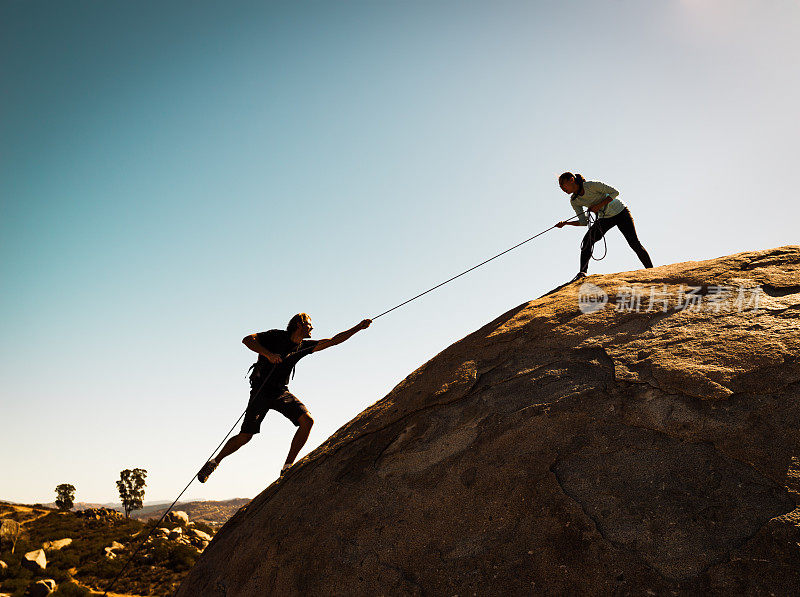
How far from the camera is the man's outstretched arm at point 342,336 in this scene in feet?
19.7

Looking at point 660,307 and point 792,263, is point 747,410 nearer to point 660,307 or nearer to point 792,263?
point 660,307

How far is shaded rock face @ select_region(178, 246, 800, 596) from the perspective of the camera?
2545 mm

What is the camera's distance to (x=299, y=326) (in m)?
5.78

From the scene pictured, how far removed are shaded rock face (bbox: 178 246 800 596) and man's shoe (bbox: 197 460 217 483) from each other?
0.69m

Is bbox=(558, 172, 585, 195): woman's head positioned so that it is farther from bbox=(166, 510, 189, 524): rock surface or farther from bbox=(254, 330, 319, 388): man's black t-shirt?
bbox=(166, 510, 189, 524): rock surface

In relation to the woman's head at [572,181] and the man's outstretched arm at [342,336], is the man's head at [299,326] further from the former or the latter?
the woman's head at [572,181]

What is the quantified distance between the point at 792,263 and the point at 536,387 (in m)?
2.89

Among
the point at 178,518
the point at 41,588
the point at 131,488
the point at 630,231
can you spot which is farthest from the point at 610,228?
the point at 131,488

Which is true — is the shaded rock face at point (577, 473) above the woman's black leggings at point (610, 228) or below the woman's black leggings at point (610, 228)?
below

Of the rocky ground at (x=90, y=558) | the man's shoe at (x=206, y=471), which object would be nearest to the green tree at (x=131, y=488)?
the rocky ground at (x=90, y=558)

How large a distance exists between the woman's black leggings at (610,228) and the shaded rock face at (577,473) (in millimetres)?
1486

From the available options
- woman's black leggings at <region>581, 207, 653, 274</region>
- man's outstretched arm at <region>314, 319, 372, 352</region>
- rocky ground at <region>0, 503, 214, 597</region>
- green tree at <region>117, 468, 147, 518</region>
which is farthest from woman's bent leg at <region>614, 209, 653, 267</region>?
green tree at <region>117, 468, 147, 518</region>

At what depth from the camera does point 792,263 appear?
445cm

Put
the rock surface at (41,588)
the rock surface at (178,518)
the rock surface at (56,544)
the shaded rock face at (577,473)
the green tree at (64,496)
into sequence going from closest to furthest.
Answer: the shaded rock face at (577,473)
the rock surface at (41,588)
the rock surface at (56,544)
the rock surface at (178,518)
the green tree at (64,496)
